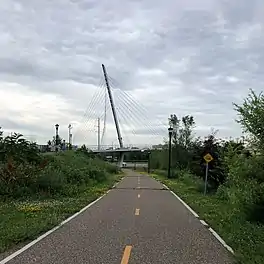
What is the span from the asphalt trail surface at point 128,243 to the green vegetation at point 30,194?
0.80 meters

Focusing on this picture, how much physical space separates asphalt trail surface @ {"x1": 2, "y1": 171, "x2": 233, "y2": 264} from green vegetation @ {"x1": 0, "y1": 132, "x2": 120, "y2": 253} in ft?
2.63

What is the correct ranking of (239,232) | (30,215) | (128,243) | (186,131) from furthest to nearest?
(186,131)
(30,215)
(239,232)
(128,243)

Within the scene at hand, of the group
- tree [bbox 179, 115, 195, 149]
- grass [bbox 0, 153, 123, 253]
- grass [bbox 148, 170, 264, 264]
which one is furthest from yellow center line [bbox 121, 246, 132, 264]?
tree [bbox 179, 115, 195, 149]

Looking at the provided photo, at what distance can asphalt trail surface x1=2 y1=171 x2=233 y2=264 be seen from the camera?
9766 millimetres

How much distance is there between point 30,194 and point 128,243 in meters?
15.2

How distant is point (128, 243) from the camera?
464 inches

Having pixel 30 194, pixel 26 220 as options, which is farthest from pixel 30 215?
pixel 30 194

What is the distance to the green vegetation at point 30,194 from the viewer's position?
14.0 meters

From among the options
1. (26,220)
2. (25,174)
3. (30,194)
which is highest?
(25,174)

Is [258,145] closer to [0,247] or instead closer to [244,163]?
[244,163]

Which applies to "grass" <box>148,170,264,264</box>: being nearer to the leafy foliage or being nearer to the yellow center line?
the yellow center line

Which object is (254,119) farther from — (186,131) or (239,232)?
(186,131)

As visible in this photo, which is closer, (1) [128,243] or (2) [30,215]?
(1) [128,243]

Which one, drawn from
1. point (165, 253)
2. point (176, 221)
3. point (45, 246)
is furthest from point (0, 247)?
point (176, 221)
